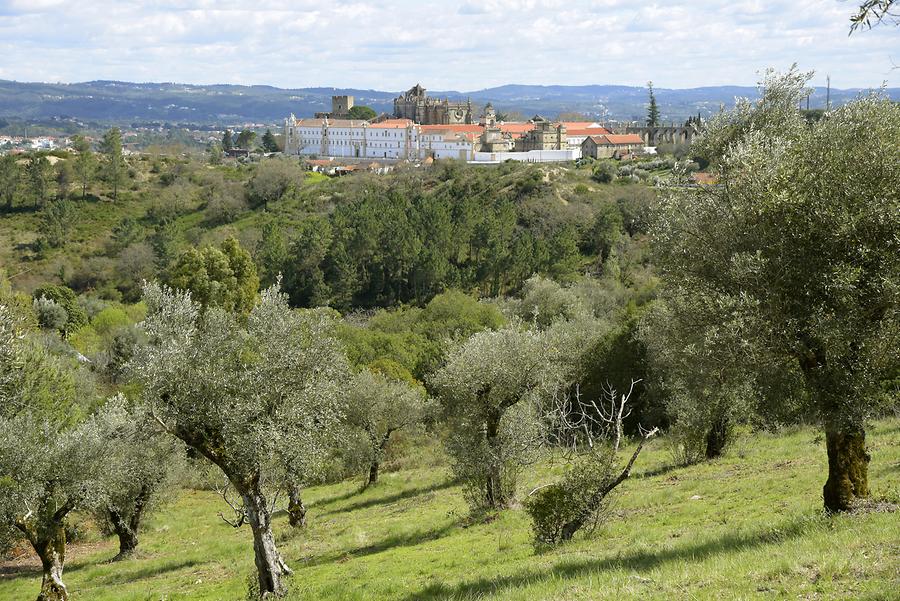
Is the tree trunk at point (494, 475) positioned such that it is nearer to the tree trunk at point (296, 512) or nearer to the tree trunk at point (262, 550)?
the tree trunk at point (296, 512)

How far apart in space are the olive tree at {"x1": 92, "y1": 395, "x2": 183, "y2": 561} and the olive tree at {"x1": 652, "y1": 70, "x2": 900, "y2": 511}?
14756 millimetres

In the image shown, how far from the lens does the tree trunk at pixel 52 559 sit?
17.6 metres

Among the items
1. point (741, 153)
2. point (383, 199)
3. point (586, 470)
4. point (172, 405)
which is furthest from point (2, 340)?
point (383, 199)

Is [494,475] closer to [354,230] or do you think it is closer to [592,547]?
[592,547]

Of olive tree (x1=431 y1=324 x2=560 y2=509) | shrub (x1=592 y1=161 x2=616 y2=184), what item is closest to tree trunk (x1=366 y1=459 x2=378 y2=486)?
olive tree (x1=431 y1=324 x2=560 y2=509)

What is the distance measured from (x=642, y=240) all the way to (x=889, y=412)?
1939 inches

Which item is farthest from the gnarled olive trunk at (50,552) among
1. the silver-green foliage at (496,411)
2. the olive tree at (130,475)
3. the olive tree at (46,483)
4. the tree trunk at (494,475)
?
the tree trunk at (494,475)

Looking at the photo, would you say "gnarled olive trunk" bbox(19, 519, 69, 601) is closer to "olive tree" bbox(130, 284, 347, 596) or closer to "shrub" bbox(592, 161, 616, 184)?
"olive tree" bbox(130, 284, 347, 596)

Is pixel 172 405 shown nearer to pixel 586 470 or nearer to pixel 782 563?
pixel 586 470

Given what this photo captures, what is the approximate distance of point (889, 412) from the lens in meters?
24.4

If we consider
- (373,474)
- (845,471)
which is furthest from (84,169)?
(845,471)

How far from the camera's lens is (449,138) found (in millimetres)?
133875

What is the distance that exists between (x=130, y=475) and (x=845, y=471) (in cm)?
1827

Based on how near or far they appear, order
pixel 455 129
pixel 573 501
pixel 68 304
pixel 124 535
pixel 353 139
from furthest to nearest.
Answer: pixel 353 139, pixel 455 129, pixel 68 304, pixel 124 535, pixel 573 501
